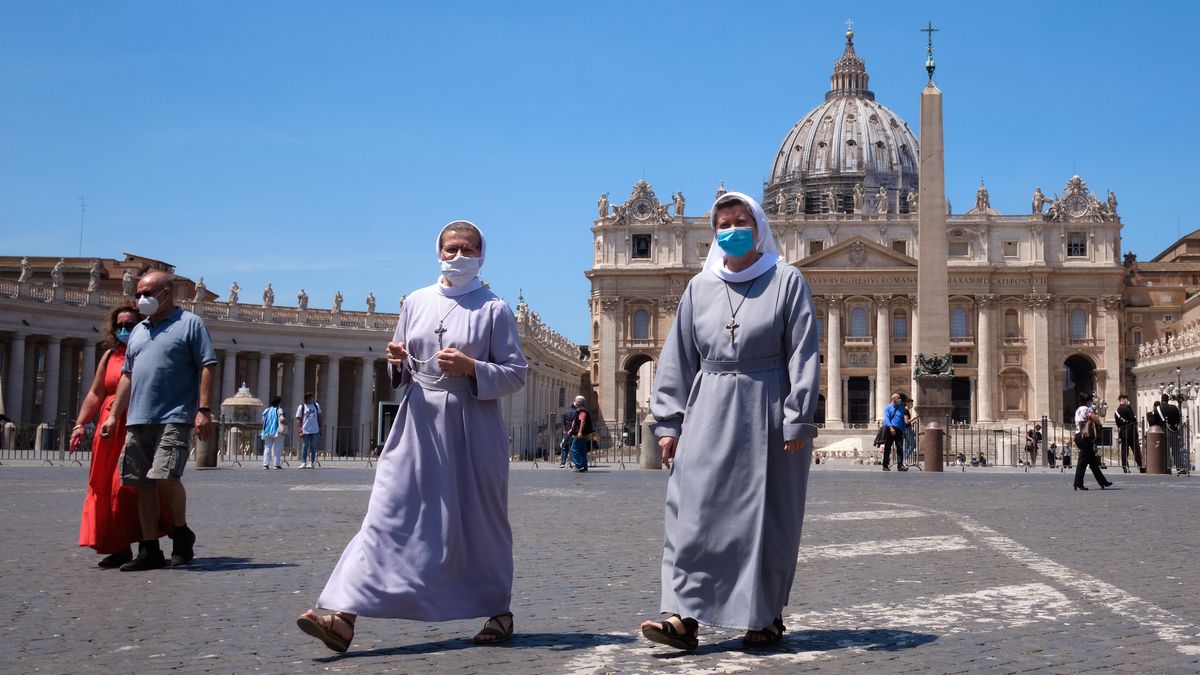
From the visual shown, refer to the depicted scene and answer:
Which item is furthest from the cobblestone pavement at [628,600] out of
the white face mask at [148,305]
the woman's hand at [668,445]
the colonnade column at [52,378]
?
the colonnade column at [52,378]

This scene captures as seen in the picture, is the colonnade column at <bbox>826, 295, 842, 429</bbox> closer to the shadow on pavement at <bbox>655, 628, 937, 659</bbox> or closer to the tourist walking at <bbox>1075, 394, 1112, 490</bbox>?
the tourist walking at <bbox>1075, 394, 1112, 490</bbox>

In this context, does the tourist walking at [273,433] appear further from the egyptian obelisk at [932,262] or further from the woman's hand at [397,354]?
the woman's hand at [397,354]

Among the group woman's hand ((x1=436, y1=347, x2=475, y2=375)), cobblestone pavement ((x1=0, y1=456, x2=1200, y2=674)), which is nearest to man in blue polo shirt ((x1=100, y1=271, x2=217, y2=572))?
cobblestone pavement ((x1=0, y1=456, x2=1200, y2=674))

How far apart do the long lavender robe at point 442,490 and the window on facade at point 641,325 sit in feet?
280

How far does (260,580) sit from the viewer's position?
7879 millimetres

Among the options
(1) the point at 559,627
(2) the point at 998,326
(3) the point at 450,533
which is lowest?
(1) the point at 559,627

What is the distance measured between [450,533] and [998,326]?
3424 inches

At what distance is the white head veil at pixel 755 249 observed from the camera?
628 centimetres

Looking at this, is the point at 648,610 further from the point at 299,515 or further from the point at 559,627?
the point at 299,515

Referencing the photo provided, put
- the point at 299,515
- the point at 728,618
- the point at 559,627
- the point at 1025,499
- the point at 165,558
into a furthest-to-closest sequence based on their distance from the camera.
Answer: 1. the point at 1025,499
2. the point at 299,515
3. the point at 165,558
4. the point at 559,627
5. the point at 728,618

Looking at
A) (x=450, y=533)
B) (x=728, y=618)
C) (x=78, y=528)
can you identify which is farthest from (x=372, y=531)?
(x=78, y=528)

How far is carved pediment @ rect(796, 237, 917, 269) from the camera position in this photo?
3479 inches

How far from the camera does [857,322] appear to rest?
295ft

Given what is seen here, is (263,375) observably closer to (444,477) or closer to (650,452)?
(650,452)
